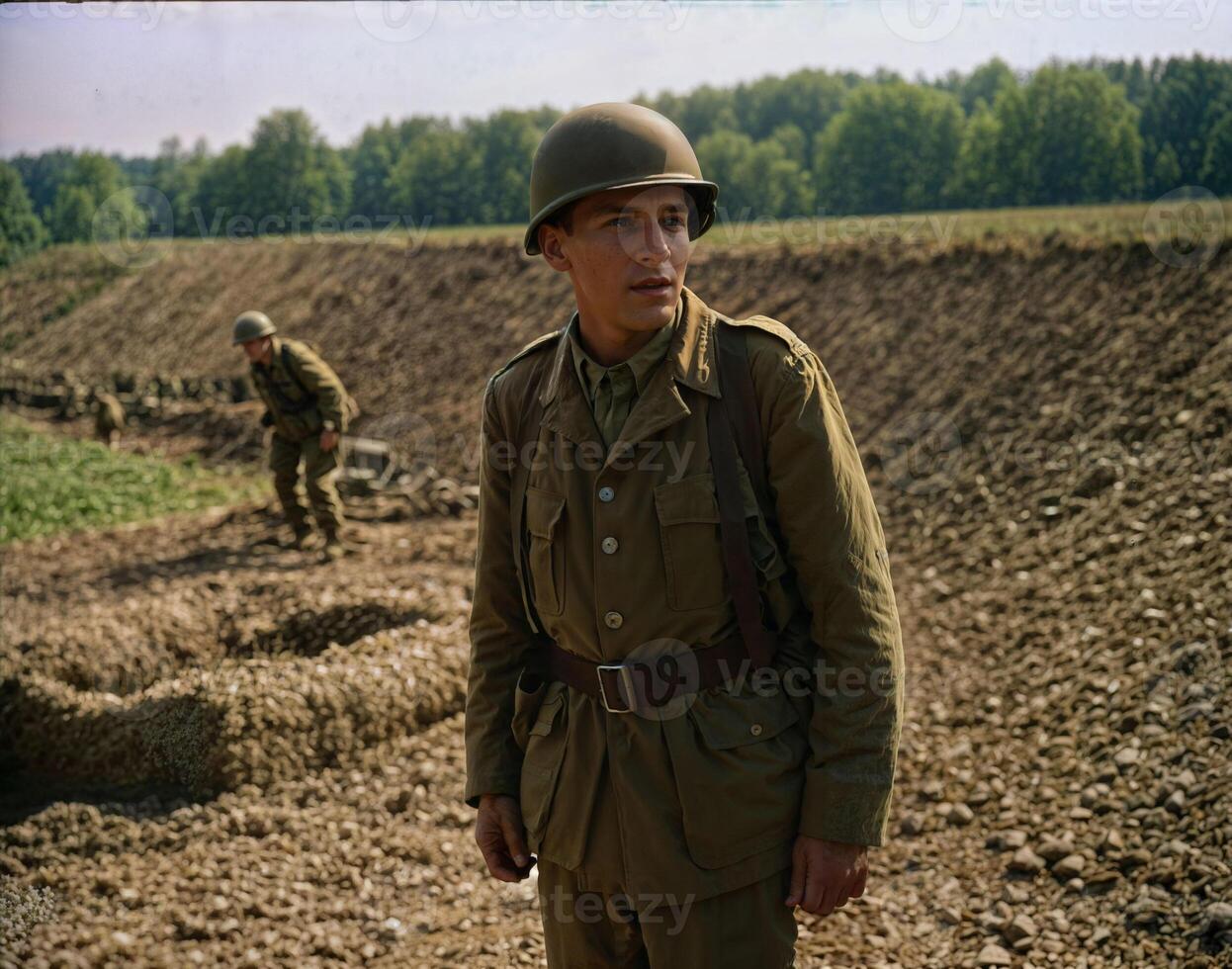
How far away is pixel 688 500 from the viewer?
2227 mm

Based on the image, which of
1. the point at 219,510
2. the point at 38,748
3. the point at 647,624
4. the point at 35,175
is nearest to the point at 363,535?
the point at 219,510

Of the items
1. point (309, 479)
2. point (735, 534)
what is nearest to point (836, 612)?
point (735, 534)

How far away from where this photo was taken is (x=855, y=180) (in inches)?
671

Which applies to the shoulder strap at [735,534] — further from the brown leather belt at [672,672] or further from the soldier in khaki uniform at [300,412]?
the soldier in khaki uniform at [300,412]

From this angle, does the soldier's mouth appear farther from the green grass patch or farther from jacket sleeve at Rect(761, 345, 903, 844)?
the green grass patch

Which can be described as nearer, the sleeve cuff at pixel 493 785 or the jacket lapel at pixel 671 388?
the jacket lapel at pixel 671 388

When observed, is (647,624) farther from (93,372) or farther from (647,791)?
(93,372)

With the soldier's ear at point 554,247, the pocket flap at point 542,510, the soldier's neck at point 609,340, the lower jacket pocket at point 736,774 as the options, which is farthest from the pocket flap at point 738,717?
the soldier's ear at point 554,247

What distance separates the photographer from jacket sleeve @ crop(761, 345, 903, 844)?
2146mm

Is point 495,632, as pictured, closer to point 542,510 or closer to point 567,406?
point 542,510

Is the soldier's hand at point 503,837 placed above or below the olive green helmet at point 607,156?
below

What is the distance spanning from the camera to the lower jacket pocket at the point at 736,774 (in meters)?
2.19

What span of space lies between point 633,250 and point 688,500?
521mm

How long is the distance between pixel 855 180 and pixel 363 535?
387 inches
